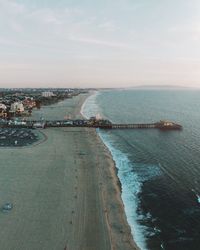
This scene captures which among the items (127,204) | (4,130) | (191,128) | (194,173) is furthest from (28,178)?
(191,128)

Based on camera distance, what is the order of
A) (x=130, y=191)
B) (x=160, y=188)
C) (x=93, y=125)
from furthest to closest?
(x=93, y=125) < (x=160, y=188) < (x=130, y=191)

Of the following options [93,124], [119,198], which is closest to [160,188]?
[119,198]

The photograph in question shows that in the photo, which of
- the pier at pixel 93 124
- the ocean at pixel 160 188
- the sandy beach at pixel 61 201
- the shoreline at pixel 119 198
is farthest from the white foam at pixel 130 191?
the pier at pixel 93 124

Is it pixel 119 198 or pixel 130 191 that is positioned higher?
pixel 119 198

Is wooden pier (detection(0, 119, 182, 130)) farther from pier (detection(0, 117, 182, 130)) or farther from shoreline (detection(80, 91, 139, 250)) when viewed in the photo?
shoreline (detection(80, 91, 139, 250))

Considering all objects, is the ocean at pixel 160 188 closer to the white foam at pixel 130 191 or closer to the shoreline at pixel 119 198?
the white foam at pixel 130 191

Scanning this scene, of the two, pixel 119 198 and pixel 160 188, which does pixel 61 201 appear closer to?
pixel 119 198

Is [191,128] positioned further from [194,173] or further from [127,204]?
[127,204]

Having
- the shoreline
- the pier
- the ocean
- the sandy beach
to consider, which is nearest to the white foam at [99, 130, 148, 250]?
the ocean

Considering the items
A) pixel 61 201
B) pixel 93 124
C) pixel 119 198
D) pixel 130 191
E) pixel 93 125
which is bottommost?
pixel 130 191
